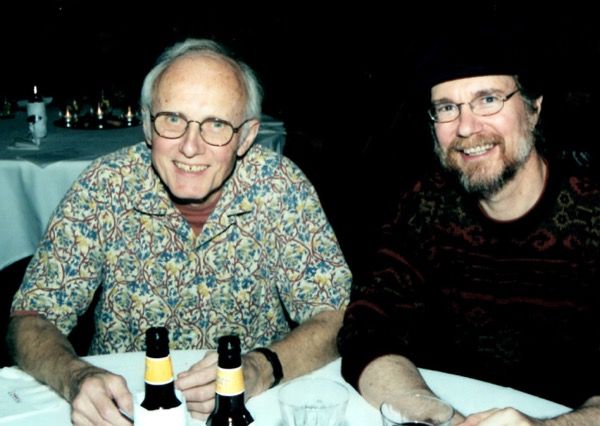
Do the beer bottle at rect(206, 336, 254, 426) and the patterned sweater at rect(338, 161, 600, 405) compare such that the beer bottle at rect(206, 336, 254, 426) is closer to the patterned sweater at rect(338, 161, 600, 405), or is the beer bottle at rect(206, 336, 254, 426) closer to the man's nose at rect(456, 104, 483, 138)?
the patterned sweater at rect(338, 161, 600, 405)

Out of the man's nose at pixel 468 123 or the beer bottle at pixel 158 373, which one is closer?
the beer bottle at pixel 158 373

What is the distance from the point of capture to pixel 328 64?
24.6ft

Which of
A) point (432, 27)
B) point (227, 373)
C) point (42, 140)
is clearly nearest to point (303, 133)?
point (432, 27)

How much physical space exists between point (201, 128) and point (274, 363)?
77cm

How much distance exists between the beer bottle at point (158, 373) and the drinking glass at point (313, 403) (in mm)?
263

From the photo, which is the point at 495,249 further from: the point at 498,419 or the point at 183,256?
the point at 183,256

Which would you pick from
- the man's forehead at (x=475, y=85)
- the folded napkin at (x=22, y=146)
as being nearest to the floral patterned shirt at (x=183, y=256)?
the man's forehead at (x=475, y=85)

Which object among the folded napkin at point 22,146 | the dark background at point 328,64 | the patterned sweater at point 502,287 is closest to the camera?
the patterned sweater at point 502,287

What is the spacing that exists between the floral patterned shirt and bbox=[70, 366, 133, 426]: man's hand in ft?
1.89

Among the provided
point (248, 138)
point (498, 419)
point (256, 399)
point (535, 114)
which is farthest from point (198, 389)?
point (535, 114)

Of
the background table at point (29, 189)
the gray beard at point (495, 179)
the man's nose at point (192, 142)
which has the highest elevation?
A: the man's nose at point (192, 142)

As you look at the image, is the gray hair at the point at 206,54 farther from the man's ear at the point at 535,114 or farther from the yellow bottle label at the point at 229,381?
the yellow bottle label at the point at 229,381

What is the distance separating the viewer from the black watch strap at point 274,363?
158 centimetres

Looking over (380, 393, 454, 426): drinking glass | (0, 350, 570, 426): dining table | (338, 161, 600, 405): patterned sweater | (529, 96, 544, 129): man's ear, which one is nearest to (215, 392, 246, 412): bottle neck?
(0, 350, 570, 426): dining table
